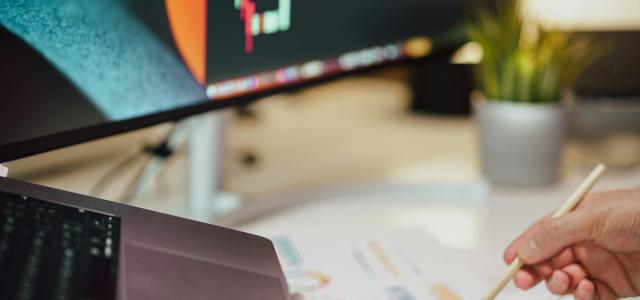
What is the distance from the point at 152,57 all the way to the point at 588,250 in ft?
1.37

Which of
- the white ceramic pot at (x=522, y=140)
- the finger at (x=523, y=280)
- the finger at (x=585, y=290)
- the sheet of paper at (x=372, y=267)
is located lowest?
the finger at (x=585, y=290)

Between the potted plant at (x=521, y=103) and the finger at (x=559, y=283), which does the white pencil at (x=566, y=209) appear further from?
the potted plant at (x=521, y=103)

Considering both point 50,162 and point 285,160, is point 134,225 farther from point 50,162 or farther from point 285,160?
point 285,160

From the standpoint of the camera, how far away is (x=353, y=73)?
1031 mm

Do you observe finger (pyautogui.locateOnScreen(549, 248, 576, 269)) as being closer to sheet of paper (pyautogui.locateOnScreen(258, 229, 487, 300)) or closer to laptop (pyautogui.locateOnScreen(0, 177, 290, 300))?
sheet of paper (pyautogui.locateOnScreen(258, 229, 487, 300))

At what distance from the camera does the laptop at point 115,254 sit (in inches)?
19.2

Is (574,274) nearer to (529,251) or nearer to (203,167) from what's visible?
(529,251)

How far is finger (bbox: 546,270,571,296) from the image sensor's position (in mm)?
691

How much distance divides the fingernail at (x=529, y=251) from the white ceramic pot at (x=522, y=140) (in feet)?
1.44

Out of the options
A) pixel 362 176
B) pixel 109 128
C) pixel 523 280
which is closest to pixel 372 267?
pixel 523 280

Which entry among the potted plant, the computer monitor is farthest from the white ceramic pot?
the computer monitor

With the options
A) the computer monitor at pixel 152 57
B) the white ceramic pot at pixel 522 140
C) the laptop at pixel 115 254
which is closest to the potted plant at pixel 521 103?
the white ceramic pot at pixel 522 140

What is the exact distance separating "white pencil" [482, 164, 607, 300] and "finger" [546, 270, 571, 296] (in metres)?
0.04

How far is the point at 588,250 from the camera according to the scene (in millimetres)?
724
